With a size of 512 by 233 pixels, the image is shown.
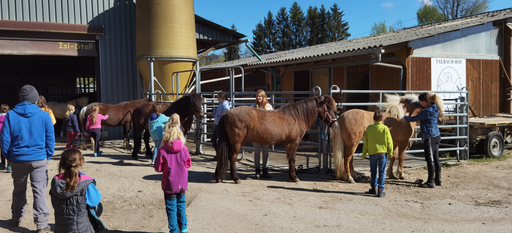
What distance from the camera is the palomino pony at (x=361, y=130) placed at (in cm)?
662

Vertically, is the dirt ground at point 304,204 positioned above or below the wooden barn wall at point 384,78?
below

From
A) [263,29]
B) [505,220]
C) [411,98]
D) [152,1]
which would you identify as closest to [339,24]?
[263,29]

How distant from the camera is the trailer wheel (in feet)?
30.1

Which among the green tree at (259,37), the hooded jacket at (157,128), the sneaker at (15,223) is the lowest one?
the sneaker at (15,223)

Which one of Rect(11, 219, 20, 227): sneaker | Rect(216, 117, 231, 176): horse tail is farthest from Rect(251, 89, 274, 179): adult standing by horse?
Rect(11, 219, 20, 227): sneaker

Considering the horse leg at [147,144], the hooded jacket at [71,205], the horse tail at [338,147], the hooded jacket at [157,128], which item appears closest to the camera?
the hooded jacket at [71,205]

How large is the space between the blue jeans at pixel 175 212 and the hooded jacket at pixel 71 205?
2.80 ft

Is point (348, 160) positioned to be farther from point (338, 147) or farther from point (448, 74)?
point (448, 74)

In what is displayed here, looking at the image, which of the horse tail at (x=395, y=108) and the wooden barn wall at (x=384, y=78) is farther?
the wooden barn wall at (x=384, y=78)

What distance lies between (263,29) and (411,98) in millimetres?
44117

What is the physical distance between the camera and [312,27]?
46.9m

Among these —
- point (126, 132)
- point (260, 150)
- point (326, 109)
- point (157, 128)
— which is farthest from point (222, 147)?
point (126, 132)

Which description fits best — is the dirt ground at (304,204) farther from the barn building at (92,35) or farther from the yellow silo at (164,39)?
the barn building at (92,35)

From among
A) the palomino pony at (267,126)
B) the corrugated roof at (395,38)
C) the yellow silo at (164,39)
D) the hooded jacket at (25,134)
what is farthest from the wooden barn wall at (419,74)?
the hooded jacket at (25,134)
